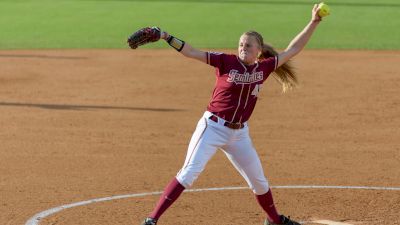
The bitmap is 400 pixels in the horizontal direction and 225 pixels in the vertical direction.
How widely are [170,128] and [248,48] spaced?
5926 millimetres

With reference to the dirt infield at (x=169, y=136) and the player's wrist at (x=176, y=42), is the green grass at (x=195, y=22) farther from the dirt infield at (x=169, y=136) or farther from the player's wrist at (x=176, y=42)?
the player's wrist at (x=176, y=42)

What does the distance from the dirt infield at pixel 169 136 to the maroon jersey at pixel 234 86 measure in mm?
1290

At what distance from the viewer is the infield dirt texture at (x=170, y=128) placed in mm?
9688

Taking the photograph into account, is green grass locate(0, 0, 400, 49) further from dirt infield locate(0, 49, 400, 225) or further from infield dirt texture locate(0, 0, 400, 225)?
dirt infield locate(0, 49, 400, 225)

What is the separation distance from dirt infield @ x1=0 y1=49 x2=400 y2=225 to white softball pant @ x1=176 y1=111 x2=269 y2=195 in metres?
0.87

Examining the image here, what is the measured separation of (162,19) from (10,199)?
1671cm

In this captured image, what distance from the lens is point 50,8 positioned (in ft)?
94.6

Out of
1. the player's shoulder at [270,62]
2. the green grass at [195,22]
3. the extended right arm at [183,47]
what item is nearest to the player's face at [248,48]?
the player's shoulder at [270,62]

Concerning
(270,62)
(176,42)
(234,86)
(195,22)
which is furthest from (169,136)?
(195,22)

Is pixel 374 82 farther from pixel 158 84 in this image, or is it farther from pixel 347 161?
pixel 347 161

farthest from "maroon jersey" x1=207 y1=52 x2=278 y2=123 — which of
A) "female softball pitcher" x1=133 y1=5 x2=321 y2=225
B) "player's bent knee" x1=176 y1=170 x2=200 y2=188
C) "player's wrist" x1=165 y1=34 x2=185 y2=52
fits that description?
"player's bent knee" x1=176 y1=170 x2=200 y2=188

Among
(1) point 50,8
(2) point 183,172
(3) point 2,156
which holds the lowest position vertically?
(1) point 50,8

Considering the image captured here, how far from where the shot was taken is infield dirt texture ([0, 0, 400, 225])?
969 centimetres

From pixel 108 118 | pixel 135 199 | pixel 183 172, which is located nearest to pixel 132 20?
pixel 108 118
